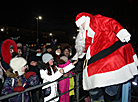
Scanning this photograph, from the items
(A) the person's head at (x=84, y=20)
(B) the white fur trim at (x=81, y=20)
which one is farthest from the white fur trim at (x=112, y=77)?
(B) the white fur trim at (x=81, y=20)

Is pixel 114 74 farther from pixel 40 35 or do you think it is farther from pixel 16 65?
pixel 40 35

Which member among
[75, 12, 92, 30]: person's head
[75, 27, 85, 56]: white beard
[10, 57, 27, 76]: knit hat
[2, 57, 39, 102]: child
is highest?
[75, 12, 92, 30]: person's head

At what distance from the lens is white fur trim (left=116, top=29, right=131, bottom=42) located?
2203mm

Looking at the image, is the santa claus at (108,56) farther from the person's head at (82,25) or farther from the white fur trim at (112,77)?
the person's head at (82,25)

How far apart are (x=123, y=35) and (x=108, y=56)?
0.43 metres

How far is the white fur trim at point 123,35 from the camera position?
2203 millimetres

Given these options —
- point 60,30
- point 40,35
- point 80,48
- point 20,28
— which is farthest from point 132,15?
point 60,30

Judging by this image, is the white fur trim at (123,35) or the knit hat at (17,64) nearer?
the white fur trim at (123,35)

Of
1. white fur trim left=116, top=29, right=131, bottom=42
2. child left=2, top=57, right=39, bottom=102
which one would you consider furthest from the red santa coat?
child left=2, top=57, right=39, bottom=102

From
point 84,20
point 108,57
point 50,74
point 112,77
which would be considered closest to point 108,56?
point 108,57

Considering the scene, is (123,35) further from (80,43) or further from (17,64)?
(17,64)

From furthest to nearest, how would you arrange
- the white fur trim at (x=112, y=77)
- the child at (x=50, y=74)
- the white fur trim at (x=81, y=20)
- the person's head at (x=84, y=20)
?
the child at (x=50, y=74), the white fur trim at (x=81, y=20), the person's head at (x=84, y=20), the white fur trim at (x=112, y=77)

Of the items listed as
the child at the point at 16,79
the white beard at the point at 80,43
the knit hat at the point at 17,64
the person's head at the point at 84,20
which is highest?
the person's head at the point at 84,20

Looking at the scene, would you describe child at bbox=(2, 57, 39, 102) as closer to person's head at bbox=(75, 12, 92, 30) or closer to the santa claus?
the santa claus
